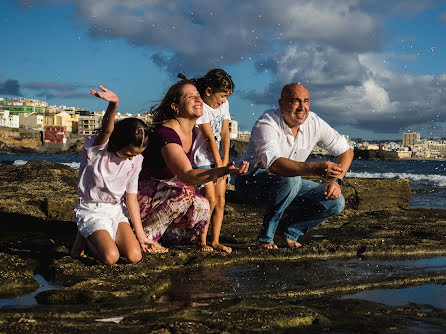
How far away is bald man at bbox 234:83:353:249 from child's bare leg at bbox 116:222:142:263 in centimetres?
128

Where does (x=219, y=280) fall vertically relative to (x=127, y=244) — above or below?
below

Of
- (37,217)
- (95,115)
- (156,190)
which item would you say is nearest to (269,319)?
(156,190)

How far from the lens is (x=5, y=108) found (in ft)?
501

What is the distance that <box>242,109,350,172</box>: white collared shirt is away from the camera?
4.40 metres

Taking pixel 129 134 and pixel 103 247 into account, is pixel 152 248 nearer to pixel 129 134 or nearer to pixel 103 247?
pixel 103 247

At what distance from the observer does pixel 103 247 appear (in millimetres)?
3668

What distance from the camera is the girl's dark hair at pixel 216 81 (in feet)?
15.6

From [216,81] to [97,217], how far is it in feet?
5.93

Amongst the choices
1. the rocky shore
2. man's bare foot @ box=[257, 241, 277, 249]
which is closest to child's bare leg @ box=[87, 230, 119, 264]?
the rocky shore

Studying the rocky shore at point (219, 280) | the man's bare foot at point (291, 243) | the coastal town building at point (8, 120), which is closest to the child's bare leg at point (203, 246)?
the rocky shore at point (219, 280)

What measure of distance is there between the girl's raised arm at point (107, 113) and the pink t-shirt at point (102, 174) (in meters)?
0.09

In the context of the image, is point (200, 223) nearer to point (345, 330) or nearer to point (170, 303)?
point (170, 303)

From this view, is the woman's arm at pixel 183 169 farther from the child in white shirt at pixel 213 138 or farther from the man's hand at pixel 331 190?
the man's hand at pixel 331 190

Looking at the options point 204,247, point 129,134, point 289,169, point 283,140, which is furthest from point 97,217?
point 283,140
